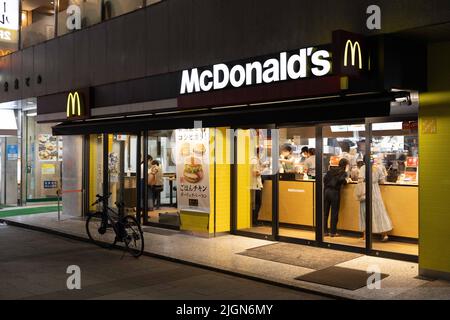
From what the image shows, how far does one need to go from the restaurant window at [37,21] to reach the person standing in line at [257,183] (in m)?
8.67

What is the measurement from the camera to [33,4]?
18.1 m

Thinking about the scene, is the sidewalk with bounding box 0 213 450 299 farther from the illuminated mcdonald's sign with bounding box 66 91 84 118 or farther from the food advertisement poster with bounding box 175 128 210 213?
the illuminated mcdonald's sign with bounding box 66 91 84 118

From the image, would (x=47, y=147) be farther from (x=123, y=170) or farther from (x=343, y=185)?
(x=343, y=185)

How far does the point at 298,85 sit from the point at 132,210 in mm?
7468

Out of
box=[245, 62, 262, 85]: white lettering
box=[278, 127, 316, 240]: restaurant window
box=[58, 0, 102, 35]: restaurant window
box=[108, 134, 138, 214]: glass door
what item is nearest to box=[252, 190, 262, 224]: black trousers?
box=[278, 127, 316, 240]: restaurant window

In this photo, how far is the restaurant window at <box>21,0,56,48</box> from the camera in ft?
56.4

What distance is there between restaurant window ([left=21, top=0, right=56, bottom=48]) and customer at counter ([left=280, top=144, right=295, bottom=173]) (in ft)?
30.6

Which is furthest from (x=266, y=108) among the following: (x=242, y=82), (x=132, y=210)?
(x=132, y=210)

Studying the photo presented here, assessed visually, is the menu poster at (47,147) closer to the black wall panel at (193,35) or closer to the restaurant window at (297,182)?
the black wall panel at (193,35)

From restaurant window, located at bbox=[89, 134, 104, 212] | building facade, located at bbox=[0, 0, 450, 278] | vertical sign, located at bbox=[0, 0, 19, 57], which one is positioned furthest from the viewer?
vertical sign, located at bbox=[0, 0, 19, 57]

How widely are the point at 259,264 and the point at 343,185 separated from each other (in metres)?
2.76

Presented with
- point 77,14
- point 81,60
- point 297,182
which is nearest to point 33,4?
→ point 77,14

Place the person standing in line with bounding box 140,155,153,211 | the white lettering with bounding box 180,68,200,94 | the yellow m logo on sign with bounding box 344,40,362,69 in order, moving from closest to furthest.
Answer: the yellow m logo on sign with bounding box 344,40,362,69, the white lettering with bounding box 180,68,200,94, the person standing in line with bounding box 140,155,153,211

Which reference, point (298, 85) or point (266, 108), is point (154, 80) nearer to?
point (266, 108)
